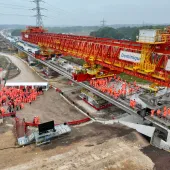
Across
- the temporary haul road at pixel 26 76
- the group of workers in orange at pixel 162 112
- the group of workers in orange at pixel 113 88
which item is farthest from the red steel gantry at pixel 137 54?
the temporary haul road at pixel 26 76

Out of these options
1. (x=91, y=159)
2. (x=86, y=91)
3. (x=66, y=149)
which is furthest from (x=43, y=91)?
(x=91, y=159)

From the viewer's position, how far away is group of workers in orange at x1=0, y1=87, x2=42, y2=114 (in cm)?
2422

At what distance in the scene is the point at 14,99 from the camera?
86.2ft

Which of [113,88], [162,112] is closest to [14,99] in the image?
[113,88]

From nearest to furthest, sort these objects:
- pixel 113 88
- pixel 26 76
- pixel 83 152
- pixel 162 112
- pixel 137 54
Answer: pixel 83 152, pixel 162 112, pixel 137 54, pixel 113 88, pixel 26 76

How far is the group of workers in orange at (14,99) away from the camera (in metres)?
24.2

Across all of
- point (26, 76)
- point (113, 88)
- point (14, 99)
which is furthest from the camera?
point (26, 76)

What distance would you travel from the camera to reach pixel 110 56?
860 inches

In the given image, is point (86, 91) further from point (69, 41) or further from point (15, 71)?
point (15, 71)

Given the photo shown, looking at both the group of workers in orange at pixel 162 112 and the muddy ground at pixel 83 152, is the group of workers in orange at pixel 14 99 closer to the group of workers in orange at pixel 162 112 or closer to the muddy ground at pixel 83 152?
the muddy ground at pixel 83 152

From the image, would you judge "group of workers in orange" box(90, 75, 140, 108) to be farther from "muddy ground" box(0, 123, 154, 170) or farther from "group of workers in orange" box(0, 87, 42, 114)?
"group of workers in orange" box(0, 87, 42, 114)

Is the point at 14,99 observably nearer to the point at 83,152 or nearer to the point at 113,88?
the point at 113,88

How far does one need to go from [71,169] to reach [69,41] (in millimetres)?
19428

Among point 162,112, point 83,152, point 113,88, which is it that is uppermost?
point 113,88
